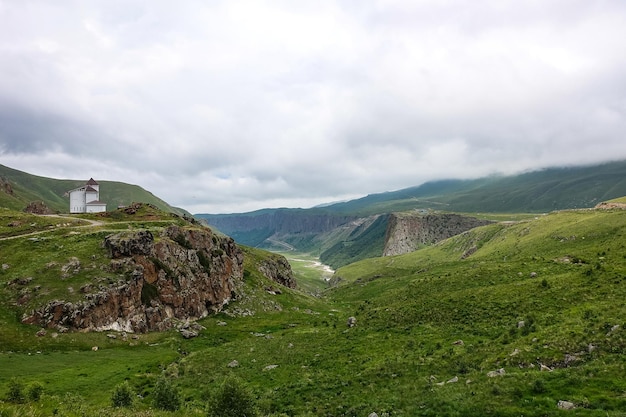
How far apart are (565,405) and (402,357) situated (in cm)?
1758

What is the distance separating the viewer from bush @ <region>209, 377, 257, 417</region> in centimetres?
2245

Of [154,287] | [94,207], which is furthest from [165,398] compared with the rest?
[94,207]

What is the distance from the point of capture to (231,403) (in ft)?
74.7

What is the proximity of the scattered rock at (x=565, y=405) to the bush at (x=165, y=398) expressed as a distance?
2558cm

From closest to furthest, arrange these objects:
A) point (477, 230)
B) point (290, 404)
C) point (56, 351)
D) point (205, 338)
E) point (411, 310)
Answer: point (290, 404), point (56, 351), point (411, 310), point (205, 338), point (477, 230)

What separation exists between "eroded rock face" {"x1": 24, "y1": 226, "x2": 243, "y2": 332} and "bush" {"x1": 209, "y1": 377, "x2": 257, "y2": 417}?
46119 millimetres

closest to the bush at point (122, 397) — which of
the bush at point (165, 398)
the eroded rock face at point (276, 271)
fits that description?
the bush at point (165, 398)

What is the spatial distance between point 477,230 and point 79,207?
197 metres

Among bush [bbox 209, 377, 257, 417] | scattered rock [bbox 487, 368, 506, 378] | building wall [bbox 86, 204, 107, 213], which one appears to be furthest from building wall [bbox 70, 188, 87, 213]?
scattered rock [bbox 487, 368, 506, 378]

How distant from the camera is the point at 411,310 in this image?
55.0m

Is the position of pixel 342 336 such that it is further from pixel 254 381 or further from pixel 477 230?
pixel 477 230

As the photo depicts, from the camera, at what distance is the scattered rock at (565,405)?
19.8m

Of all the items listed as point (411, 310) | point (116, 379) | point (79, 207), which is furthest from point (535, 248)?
point (79, 207)

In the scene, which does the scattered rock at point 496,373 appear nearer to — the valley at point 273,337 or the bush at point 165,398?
the valley at point 273,337
